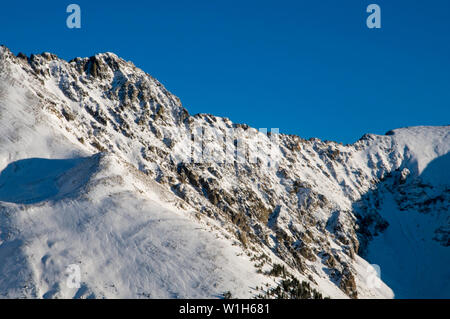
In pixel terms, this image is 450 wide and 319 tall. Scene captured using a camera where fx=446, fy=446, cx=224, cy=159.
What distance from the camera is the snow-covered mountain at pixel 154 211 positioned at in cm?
6110

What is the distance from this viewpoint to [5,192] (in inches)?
3231

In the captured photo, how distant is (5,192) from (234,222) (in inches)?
3010

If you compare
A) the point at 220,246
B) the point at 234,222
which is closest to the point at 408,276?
the point at 234,222

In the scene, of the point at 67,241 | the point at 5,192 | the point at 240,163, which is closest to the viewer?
the point at 67,241

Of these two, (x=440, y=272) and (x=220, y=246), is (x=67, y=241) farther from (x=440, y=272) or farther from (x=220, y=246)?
(x=440, y=272)

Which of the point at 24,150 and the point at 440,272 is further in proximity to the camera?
the point at 440,272

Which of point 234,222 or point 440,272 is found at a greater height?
point 234,222

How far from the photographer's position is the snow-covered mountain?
200 ft

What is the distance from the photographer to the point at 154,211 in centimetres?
7488
